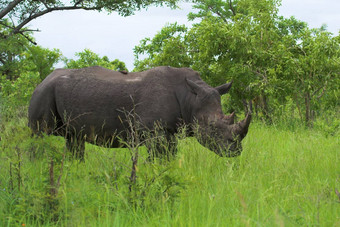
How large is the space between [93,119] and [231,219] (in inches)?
116

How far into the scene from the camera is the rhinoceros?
507 cm

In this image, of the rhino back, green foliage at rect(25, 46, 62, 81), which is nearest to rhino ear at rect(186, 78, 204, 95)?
the rhino back

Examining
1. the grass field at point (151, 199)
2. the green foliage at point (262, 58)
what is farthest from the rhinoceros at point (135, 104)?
the green foliage at point (262, 58)

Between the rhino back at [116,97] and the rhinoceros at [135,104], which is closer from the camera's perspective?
the rhinoceros at [135,104]

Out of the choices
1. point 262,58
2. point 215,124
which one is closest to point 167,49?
point 262,58

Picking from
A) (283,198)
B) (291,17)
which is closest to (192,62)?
(283,198)

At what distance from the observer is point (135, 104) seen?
5383 millimetres

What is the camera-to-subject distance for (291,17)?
2212 cm

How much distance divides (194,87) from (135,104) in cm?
82

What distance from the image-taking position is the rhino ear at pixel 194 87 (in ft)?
17.4

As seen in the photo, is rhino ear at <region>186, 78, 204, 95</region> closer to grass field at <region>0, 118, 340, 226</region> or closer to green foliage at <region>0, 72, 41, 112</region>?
grass field at <region>0, 118, 340, 226</region>

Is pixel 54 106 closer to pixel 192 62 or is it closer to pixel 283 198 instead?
pixel 283 198

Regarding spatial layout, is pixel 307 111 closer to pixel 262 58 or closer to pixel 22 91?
pixel 262 58

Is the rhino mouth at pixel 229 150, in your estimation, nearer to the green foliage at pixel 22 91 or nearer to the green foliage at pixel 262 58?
the green foliage at pixel 262 58
